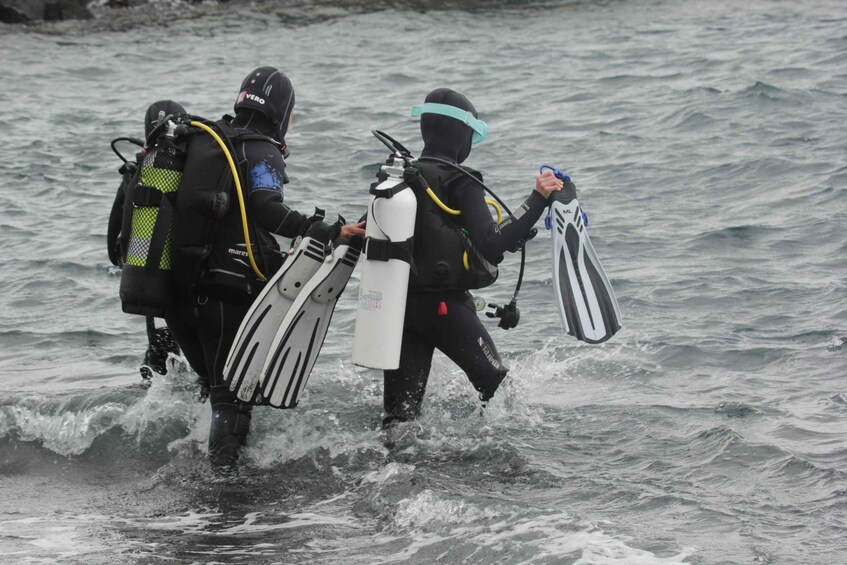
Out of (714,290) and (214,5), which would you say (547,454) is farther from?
(214,5)

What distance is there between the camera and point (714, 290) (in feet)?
30.8

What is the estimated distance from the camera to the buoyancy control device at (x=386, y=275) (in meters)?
5.69

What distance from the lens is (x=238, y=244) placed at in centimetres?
596

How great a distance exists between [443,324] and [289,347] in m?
0.79

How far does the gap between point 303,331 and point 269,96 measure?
1210 mm

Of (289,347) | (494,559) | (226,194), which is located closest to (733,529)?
(494,559)

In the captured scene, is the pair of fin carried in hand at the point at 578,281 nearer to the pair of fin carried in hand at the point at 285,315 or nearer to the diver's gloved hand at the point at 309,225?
the pair of fin carried in hand at the point at 285,315

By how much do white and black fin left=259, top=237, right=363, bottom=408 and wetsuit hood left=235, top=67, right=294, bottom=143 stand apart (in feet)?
2.40

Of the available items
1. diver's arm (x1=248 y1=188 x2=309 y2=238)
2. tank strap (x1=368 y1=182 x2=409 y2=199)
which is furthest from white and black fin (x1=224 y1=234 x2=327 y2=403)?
tank strap (x1=368 y1=182 x2=409 y2=199)

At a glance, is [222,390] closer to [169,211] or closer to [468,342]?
[169,211]

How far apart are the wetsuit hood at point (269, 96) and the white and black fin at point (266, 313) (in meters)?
0.69

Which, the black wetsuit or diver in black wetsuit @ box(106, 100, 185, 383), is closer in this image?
the black wetsuit

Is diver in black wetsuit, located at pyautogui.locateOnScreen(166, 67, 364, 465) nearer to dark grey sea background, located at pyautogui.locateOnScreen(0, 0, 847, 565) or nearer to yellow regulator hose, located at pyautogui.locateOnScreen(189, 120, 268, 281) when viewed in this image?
yellow regulator hose, located at pyautogui.locateOnScreen(189, 120, 268, 281)

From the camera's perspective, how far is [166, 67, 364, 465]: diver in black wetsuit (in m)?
5.84
